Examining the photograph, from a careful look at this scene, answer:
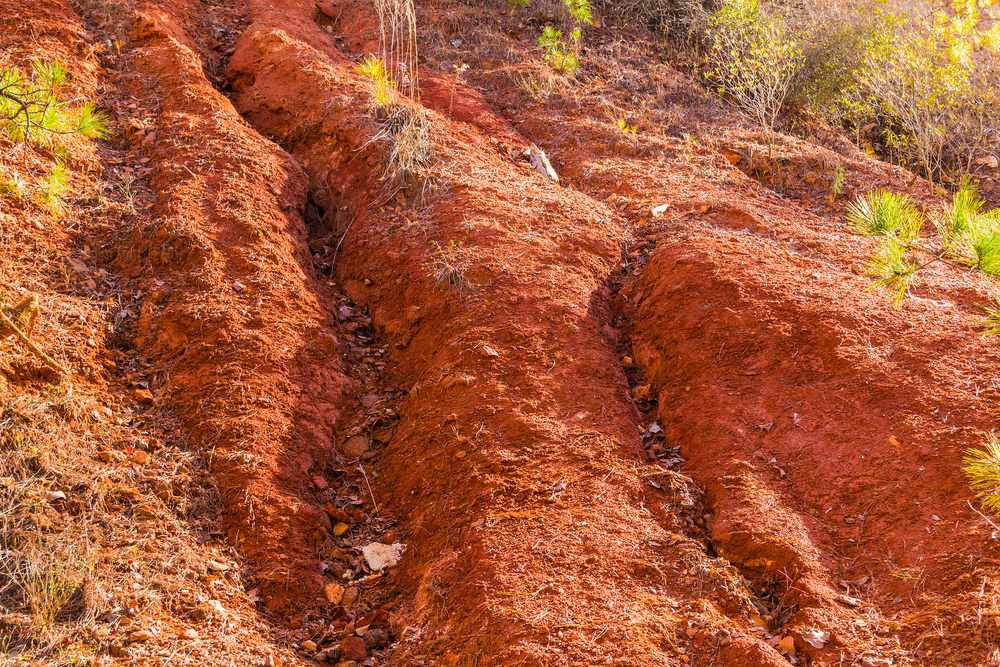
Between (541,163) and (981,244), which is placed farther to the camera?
(541,163)

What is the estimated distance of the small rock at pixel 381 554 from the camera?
3.32 meters

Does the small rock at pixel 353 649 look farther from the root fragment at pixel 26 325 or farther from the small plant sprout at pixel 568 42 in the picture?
the small plant sprout at pixel 568 42

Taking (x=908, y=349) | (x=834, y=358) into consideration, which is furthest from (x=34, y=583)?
(x=908, y=349)

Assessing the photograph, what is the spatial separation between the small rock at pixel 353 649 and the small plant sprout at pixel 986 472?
2.26 metres

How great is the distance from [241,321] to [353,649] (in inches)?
68.1

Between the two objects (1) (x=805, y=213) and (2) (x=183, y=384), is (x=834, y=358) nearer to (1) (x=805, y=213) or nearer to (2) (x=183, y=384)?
(1) (x=805, y=213)

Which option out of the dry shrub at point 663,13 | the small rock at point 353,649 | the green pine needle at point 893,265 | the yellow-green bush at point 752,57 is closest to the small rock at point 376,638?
the small rock at point 353,649

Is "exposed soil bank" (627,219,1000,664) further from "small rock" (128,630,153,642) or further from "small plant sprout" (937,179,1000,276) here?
"small rock" (128,630,153,642)

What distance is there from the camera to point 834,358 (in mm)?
3783

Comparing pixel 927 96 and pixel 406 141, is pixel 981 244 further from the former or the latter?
pixel 927 96

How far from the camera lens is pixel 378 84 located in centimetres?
548

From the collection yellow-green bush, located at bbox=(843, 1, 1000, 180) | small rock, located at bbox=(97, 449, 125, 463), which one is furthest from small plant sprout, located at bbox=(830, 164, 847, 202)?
small rock, located at bbox=(97, 449, 125, 463)

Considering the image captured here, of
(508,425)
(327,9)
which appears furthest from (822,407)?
(327,9)

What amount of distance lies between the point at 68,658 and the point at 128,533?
0.56 m
